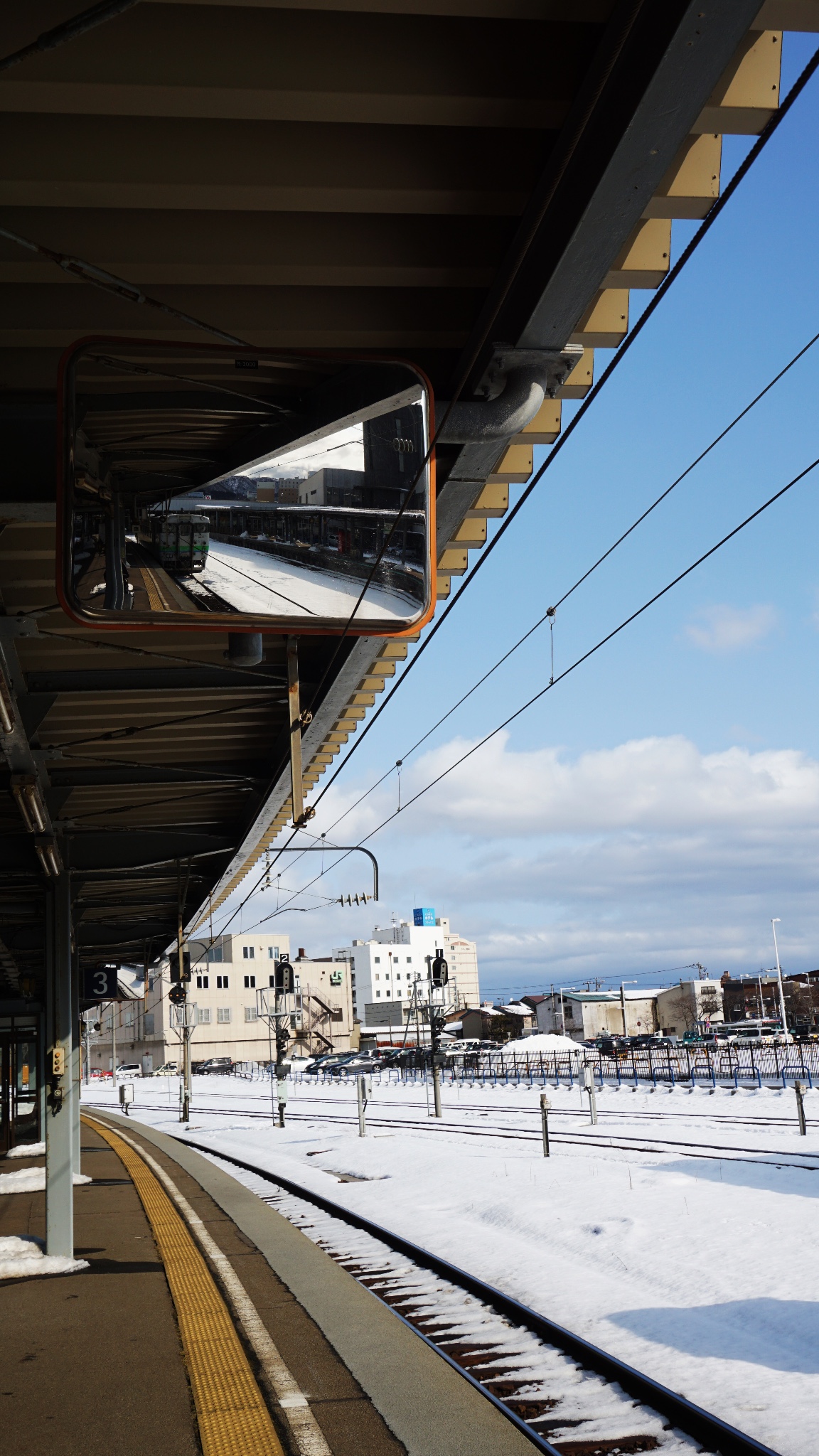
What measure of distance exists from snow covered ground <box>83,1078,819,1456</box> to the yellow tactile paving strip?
250 cm

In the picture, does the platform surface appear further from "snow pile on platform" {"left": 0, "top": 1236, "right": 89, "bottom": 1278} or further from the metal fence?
the metal fence

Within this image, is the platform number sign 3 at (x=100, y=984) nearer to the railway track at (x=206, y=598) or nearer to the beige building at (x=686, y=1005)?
the railway track at (x=206, y=598)

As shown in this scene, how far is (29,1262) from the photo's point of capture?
11.8 m

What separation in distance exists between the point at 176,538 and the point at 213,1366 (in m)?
5.76

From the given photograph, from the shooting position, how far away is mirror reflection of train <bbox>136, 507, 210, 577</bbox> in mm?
4117

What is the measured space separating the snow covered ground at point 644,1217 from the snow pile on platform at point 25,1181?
4.31m

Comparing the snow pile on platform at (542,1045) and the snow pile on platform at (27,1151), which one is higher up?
the snow pile on platform at (542,1045)

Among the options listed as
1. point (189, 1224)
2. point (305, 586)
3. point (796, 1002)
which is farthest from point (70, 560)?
point (796, 1002)

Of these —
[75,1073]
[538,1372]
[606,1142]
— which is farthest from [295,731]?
[606,1142]

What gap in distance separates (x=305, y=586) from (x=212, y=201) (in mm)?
1375

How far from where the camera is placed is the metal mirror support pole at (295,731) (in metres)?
6.45

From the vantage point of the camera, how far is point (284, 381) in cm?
455

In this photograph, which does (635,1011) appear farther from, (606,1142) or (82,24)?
(82,24)

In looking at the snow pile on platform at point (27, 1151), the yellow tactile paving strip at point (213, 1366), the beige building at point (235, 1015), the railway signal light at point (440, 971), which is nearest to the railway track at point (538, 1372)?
the yellow tactile paving strip at point (213, 1366)
